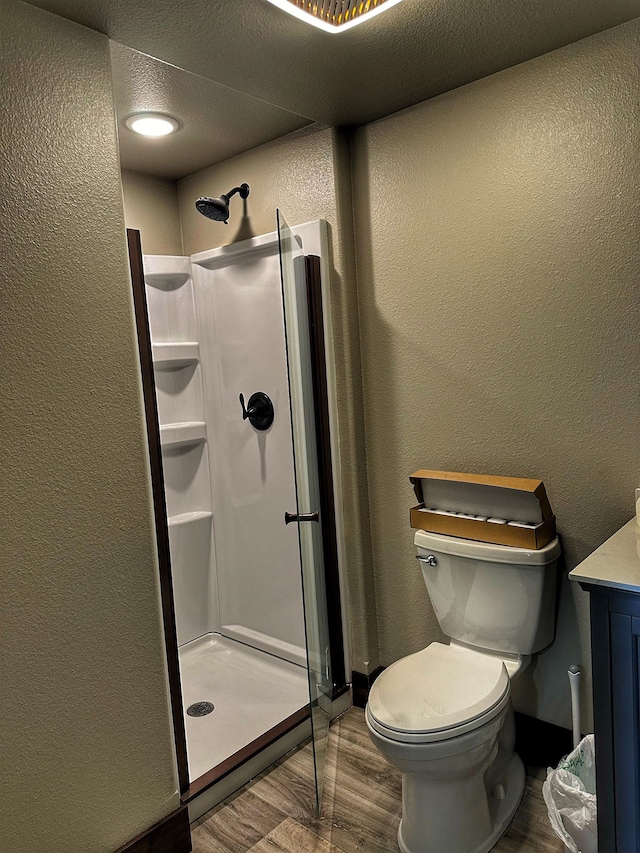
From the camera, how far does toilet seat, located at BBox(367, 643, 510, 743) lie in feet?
5.54

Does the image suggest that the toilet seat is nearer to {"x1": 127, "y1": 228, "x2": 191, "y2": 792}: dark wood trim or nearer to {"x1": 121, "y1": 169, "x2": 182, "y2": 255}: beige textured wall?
{"x1": 127, "y1": 228, "x2": 191, "y2": 792}: dark wood trim

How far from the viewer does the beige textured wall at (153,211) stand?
2939 mm

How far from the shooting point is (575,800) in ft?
5.74

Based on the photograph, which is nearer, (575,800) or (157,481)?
(575,800)

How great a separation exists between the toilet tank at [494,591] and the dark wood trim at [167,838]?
39.8 inches

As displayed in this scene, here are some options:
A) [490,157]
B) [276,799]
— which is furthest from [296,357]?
[276,799]

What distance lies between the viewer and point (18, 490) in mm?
1541

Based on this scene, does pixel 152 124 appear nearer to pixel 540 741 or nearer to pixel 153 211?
pixel 153 211

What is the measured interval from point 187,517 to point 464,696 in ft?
5.77

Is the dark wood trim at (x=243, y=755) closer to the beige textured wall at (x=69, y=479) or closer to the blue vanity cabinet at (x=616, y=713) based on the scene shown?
the beige textured wall at (x=69, y=479)

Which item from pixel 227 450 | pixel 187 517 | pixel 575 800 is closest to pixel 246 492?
pixel 227 450

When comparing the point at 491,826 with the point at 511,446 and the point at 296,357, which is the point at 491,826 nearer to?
the point at 511,446

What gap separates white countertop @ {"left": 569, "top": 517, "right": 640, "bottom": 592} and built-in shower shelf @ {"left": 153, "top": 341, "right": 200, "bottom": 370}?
2073 mm

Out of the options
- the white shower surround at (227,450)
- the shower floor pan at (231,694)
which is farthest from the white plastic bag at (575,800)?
the white shower surround at (227,450)
